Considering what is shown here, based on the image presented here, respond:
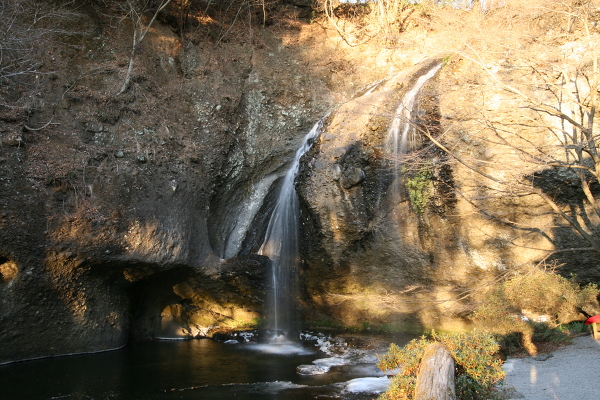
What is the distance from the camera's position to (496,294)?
10.1 m

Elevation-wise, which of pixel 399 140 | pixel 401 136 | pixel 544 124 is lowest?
pixel 544 124

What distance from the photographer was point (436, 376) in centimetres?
507

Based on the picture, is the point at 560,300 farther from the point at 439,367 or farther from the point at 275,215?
the point at 275,215

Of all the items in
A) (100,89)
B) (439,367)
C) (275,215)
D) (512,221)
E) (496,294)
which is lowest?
(439,367)

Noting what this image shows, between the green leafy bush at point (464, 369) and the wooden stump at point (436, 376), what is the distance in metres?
0.21

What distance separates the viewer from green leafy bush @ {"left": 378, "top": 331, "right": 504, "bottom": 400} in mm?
5383

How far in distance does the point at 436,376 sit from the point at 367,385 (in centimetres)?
400

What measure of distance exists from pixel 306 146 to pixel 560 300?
27.4ft

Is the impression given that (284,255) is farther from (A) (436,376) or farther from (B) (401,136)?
(A) (436,376)

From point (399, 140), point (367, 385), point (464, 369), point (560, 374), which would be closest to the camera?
point (464, 369)

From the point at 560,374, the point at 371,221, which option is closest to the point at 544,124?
the point at 371,221

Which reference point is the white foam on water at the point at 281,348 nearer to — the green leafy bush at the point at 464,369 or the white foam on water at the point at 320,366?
the white foam on water at the point at 320,366

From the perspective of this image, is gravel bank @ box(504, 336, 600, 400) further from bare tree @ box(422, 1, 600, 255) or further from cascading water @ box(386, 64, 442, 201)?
cascading water @ box(386, 64, 442, 201)

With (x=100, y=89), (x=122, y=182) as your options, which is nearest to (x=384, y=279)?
(x=122, y=182)
